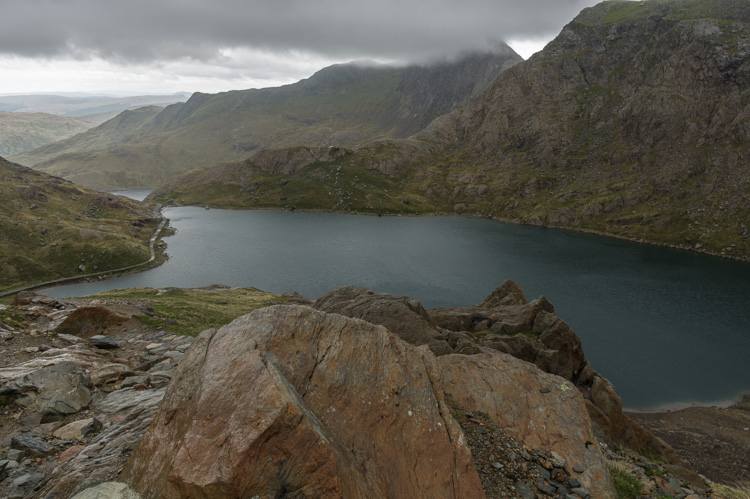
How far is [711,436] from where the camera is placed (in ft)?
151

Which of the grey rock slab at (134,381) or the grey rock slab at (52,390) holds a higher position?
the grey rock slab at (52,390)

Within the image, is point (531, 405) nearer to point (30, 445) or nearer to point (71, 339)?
point (30, 445)

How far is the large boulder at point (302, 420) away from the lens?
416 inches

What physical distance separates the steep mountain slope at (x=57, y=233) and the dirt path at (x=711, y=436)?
152 meters

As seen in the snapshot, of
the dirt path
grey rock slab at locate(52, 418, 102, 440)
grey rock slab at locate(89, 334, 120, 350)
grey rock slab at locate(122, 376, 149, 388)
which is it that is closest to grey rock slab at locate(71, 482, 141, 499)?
grey rock slab at locate(52, 418, 102, 440)

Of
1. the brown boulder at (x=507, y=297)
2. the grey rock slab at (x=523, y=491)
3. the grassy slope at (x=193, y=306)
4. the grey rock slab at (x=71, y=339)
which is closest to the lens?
the grey rock slab at (x=523, y=491)

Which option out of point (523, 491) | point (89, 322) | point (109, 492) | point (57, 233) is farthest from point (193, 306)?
point (57, 233)

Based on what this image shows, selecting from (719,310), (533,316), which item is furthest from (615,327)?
(533,316)

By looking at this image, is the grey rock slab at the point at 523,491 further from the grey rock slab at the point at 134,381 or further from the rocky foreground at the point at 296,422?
the grey rock slab at the point at 134,381

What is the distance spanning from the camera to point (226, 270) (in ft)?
399

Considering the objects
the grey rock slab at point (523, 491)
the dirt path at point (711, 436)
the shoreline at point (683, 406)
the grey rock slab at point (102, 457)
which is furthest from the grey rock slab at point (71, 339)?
the shoreline at point (683, 406)

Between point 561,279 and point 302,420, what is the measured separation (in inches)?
4427

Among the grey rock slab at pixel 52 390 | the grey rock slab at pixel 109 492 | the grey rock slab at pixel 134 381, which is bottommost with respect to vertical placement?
the grey rock slab at pixel 134 381

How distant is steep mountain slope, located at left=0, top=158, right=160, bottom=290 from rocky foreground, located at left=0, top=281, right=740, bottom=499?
117 metres
